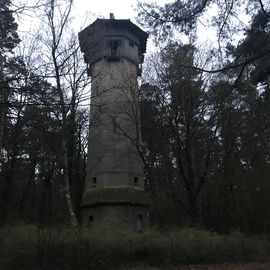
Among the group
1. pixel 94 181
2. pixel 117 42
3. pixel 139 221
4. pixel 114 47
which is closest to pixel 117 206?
pixel 139 221

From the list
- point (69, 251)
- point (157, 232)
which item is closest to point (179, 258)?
point (157, 232)

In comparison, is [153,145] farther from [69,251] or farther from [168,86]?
[69,251]

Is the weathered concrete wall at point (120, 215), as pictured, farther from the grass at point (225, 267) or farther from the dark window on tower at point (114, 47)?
the dark window on tower at point (114, 47)

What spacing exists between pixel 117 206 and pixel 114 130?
4.40 meters

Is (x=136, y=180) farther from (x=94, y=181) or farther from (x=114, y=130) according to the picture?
(x=114, y=130)

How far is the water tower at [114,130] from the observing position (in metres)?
22.6

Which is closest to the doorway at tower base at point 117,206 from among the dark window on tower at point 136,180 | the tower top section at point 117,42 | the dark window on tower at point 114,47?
the dark window on tower at point 136,180

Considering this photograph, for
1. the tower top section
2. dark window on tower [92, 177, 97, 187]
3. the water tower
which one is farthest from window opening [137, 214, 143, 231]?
the tower top section

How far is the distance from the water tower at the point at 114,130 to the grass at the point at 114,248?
415 centimetres

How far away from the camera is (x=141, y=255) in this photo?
16.9m

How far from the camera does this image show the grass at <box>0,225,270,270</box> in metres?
14.4

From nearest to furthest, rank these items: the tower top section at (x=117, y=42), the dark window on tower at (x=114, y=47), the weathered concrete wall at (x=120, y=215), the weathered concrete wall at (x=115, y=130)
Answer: the weathered concrete wall at (x=120, y=215)
the weathered concrete wall at (x=115, y=130)
the tower top section at (x=117, y=42)
the dark window on tower at (x=114, y=47)

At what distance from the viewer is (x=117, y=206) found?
74.1ft

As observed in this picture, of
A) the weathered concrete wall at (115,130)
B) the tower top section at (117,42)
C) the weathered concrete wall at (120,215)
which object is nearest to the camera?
the weathered concrete wall at (120,215)
